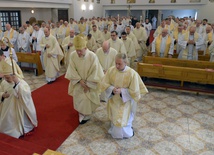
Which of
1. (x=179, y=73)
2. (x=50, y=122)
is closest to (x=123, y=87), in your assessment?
(x=50, y=122)

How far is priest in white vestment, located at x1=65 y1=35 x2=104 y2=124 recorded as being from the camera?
534 cm

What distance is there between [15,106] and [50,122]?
1103 mm

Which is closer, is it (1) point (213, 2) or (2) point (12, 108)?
(2) point (12, 108)

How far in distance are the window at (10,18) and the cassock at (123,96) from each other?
14757 millimetres

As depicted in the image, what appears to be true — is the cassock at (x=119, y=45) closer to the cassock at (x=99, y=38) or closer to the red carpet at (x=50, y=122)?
the red carpet at (x=50, y=122)

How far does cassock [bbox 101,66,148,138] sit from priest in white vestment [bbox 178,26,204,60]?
4.64 meters

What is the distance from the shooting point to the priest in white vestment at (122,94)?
15.1 feet

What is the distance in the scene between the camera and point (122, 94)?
464cm

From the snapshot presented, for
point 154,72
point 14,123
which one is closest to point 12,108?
point 14,123

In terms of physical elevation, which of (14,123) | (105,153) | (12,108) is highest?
(12,108)

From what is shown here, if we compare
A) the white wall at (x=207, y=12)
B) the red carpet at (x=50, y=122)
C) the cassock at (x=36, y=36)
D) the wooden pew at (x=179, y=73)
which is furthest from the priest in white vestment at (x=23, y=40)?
the white wall at (x=207, y=12)

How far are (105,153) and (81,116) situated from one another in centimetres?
143

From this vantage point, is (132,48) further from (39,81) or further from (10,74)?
(10,74)

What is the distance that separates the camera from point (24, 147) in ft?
12.3
